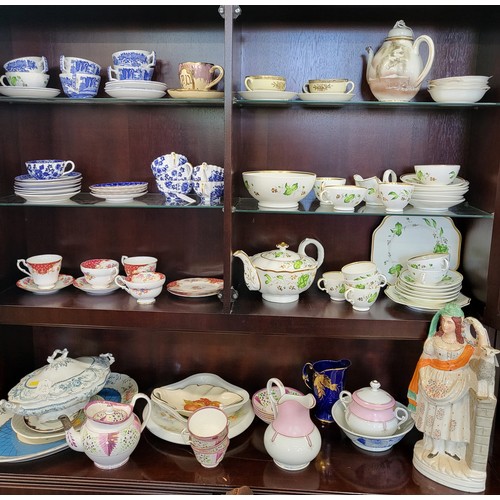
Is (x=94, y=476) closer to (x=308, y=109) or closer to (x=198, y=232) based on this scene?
(x=198, y=232)

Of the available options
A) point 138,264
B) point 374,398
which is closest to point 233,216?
point 138,264

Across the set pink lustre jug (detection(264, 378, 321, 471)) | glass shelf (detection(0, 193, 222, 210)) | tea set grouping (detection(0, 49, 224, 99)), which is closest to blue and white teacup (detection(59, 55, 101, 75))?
tea set grouping (detection(0, 49, 224, 99))

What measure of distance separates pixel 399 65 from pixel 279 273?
0.63 metres

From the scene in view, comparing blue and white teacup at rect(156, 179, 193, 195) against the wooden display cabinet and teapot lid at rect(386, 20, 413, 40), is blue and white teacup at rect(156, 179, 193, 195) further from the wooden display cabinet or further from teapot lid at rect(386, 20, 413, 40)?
teapot lid at rect(386, 20, 413, 40)

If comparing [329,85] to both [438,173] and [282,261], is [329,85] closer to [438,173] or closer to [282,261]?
[438,173]

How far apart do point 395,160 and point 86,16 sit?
1.00 m

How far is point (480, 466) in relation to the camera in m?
1.30

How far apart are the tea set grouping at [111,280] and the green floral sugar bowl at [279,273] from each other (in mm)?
139

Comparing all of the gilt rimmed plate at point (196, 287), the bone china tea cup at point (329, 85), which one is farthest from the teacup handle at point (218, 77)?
the gilt rimmed plate at point (196, 287)

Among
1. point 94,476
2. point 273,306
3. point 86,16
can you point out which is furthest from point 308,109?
point 94,476

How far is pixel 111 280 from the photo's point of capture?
1552 mm

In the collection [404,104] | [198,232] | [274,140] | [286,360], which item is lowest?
[286,360]

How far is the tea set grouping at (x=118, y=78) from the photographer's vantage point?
1.42 metres

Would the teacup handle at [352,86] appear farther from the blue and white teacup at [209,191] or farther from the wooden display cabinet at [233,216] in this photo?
the blue and white teacup at [209,191]
